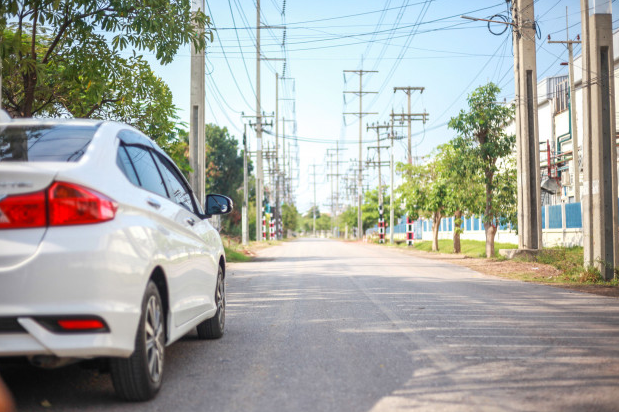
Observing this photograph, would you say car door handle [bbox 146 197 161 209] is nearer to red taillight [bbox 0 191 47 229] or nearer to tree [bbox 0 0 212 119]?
red taillight [bbox 0 191 47 229]

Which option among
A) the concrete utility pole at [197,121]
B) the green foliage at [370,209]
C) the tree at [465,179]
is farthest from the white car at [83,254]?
the green foliage at [370,209]

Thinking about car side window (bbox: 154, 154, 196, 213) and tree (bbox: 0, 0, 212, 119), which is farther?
tree (bbox: 0, 0, 212, 119)

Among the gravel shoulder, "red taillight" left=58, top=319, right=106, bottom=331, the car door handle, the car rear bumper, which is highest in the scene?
the car door handle

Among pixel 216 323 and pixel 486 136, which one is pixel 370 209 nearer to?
pixel 486 136

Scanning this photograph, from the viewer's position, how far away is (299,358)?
559 cm

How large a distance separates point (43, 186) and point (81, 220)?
0.28m

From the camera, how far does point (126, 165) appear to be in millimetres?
4457

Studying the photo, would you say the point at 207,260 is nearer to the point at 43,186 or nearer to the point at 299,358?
the point at 299,358

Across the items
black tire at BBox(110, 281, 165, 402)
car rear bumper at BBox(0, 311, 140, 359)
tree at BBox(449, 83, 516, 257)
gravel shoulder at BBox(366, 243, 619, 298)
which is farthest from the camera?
tree at BBox(449, 83, 516, 257)

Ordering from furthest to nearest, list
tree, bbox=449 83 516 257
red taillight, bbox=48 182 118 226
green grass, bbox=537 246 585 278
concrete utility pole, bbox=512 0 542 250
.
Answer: tree, bbox=449 83 516 257, concrete utility pole, bbox=512 0 542 250, green grass, bbox=537 246 585 278, red taillight, bbox=48 182 118 226

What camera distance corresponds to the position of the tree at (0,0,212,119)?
8602 millimetres

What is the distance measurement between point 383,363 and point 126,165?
2.60m

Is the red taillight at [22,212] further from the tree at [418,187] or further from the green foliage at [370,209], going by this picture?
the green foliage at [370,209]

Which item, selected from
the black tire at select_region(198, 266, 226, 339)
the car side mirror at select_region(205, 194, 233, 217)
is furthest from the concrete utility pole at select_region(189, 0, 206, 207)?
the black tire at select_region(198, 266, 226, 339)
